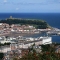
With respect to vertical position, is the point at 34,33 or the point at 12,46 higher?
the point at 12,46

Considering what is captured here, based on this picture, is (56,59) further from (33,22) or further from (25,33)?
(33,22)

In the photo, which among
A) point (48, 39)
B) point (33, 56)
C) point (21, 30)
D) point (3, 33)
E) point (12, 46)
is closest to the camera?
point (33, 56)

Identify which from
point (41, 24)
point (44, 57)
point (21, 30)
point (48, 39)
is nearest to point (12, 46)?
point (48, 39)

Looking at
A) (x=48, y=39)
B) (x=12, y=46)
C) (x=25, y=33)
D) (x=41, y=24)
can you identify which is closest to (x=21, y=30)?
(x=25, y=33)

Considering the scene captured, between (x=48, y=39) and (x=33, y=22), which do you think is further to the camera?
(x=33, y=22)

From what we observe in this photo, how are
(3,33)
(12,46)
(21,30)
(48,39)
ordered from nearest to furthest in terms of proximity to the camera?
(12,46) < (48,39) < (3,33) < (21,30)

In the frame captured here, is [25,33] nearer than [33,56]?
No

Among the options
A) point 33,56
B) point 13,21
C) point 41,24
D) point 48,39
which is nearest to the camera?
point 33,56

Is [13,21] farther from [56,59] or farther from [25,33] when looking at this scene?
[56,59]

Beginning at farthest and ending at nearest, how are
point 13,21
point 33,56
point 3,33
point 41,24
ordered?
point 13,21 → point 41,24 → point 3,33 → point 33,56
